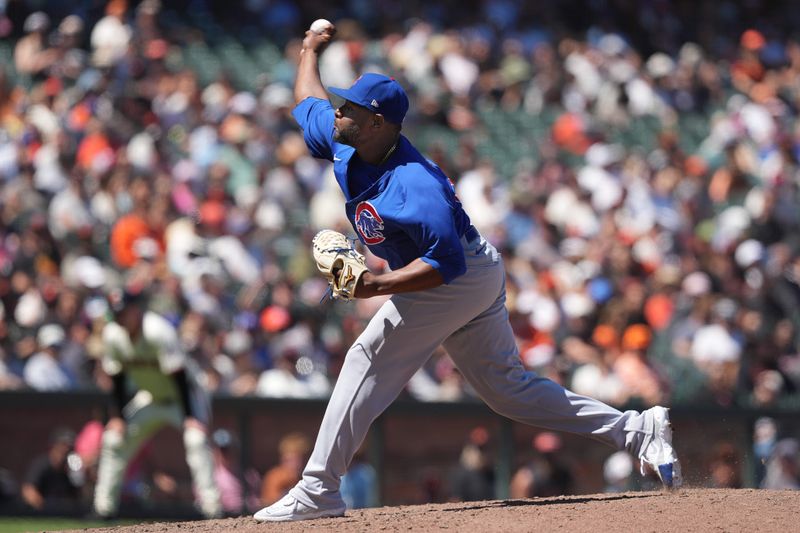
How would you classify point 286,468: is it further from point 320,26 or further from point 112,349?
point 320,26

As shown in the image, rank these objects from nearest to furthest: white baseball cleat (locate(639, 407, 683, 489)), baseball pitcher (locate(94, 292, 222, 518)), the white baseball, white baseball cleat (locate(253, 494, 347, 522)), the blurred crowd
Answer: white baseball cleat (locate(253, 494, 347, 522)) → white baseball cleat (locate(639, 407, 683, 489)) → the white baseball → baseball pitcher (locate(94, 292, 222, 518)) → the blurred crowd

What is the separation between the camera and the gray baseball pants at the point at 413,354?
16.7ft

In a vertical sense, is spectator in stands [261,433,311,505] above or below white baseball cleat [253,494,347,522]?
below

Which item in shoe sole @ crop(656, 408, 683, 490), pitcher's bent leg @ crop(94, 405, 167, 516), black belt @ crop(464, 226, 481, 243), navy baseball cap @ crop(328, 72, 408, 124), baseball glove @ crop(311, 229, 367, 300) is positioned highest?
navy baseball cap @ crop(328, 72, 408, 124)

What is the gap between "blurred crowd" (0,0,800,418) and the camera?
32.1 feet

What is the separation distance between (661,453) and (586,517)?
573mm

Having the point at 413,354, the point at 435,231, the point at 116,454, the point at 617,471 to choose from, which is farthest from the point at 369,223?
the point at 617,471

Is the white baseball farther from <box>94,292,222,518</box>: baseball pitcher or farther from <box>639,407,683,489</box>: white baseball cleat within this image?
<box>94,292,222,518</box>: baseball pitcher

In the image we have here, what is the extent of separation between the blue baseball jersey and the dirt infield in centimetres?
101

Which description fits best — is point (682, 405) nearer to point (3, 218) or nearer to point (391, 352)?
point (391, 352)

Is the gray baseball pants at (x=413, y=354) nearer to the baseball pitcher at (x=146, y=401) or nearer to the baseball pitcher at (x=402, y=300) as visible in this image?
the baseball pitcher at (x=402, y=300)

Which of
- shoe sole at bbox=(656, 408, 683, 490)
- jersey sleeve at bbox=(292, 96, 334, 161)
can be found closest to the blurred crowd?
shoe sole at bbox=(656, 408, 683, 490)

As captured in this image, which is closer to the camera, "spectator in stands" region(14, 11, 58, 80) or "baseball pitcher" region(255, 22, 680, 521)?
"baseball pitcher" region(255, 22, 680, 521)

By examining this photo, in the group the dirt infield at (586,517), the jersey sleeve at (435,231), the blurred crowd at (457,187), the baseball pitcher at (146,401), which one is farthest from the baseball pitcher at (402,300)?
the blurred crowd at (457,187)
